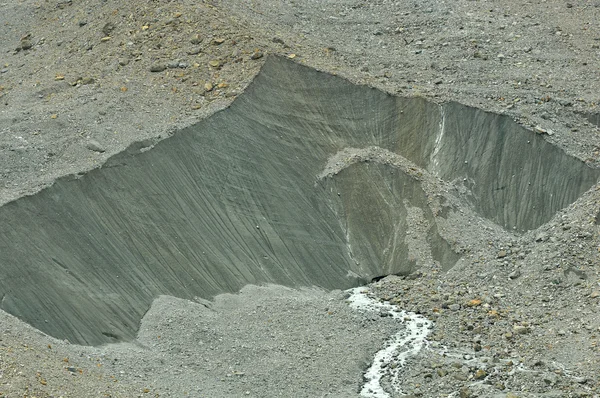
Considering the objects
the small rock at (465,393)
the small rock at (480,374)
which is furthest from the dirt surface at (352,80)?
the small rock at (465,393)

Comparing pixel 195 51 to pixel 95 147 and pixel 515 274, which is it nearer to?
pixel 95 147

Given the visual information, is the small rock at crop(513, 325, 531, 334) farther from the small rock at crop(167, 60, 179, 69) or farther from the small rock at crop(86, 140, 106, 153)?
the small rock at crop(167, 60, 179, 69)

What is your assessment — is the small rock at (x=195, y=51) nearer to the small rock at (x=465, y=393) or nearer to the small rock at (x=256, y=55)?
the small rock at (x=256, y=55)

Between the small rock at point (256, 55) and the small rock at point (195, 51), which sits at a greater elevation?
the small rock at point (256, 55)

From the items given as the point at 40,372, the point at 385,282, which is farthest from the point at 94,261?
the point at 385,282

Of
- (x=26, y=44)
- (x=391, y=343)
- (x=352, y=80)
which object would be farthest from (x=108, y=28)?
(x=391, y=343)

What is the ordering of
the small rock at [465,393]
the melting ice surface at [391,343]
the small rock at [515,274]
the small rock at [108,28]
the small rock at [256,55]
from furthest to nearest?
the small rock at [108,28]
the small rock at [256,55]
the small rock at [515,274]
the melting ice surface at [391,343]
the small rock at [465,393]

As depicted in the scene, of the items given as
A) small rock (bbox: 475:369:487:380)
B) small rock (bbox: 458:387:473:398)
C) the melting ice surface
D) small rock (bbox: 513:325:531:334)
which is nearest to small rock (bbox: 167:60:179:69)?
the melting ice surface

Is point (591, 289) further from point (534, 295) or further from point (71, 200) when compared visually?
point (71, 200)
